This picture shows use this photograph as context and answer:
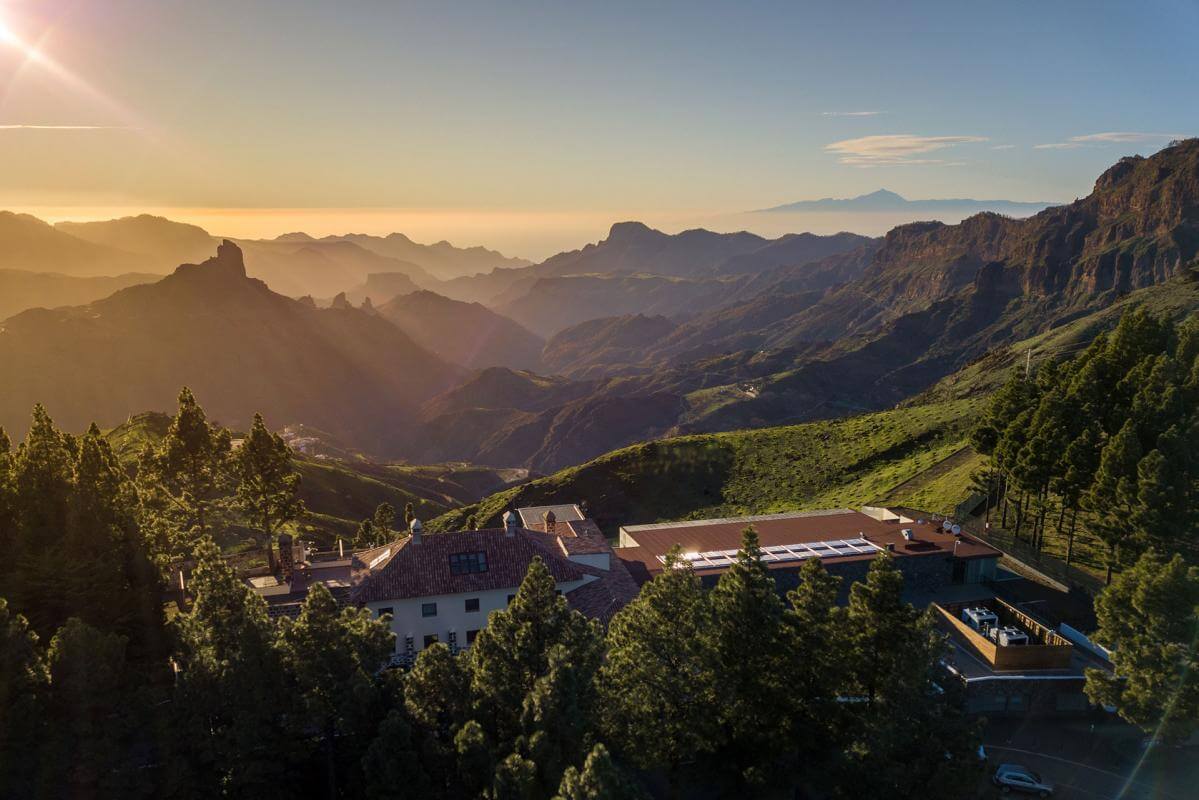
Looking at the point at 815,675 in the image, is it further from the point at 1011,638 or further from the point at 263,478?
the point at 263,478

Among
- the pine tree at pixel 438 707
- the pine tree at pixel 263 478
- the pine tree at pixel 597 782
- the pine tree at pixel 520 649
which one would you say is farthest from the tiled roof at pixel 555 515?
the pine tree at pixel 597 782

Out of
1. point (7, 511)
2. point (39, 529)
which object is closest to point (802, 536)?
point (39, 529)

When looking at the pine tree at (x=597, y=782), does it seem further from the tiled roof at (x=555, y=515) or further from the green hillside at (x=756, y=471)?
the green hillside at (x=756, y=471)

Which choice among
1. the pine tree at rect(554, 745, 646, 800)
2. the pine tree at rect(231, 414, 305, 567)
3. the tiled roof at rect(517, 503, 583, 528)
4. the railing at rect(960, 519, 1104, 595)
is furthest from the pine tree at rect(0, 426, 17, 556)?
the railing at rect(960, 519, 1104, 595)

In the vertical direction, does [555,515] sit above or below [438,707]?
below

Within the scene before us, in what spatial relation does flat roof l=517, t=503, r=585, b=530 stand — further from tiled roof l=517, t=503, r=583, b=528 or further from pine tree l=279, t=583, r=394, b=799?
pine tree l=279, t=583, r=394, b=799

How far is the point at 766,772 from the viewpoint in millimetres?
28484

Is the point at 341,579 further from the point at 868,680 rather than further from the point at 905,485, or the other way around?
the point at 905,485

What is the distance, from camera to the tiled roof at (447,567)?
4378cm

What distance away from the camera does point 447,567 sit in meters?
45.6

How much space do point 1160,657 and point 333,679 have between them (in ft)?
124

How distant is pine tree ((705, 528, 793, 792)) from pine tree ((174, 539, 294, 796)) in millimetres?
17734

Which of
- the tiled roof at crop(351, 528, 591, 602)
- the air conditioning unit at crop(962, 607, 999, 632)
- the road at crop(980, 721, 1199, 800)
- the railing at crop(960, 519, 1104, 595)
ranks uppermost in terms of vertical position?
the tiled roof at crop(351, 528, 591, 602)

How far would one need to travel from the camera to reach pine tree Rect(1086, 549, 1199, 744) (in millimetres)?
31812
